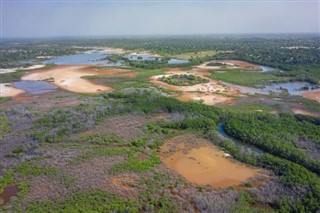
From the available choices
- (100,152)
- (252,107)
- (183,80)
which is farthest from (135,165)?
(183,80)

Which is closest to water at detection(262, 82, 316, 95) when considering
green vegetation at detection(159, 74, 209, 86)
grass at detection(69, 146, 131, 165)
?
green vegetation at detection(159, 74, 209, 86)

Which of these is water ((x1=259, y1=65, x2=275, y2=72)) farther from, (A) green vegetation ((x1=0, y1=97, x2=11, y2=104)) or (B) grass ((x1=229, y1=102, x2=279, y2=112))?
(A) green vegetation ((x1=0, y1=97, x2=11, y2=104))

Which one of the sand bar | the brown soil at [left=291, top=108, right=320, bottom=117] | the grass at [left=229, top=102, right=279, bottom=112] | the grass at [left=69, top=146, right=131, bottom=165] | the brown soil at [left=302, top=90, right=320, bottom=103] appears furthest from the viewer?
the sand bar

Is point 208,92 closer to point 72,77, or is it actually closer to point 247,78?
point 247,78

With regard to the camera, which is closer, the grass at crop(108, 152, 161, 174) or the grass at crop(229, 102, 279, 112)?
the grass at crop(108, 152, 161, 174)

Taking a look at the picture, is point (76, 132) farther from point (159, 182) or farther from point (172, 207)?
point (172, 207)

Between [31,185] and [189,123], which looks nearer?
[31,185]

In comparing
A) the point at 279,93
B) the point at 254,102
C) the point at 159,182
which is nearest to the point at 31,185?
the point at 159,182
